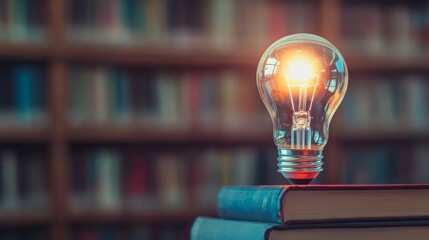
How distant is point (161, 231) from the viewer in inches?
116

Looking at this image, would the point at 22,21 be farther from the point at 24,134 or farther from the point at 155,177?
the point at 155,177

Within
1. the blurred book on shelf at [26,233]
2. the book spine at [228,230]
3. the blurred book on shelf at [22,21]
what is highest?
the blurred book on shelf at [22,21]

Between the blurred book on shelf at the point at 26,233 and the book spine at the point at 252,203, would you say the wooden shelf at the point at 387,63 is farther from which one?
the book spine at the point at 252,203

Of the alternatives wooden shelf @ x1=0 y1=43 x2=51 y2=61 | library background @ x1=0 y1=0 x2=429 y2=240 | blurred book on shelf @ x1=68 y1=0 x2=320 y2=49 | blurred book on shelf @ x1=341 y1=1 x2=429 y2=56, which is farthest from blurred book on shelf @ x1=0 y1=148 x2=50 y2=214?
blurred book on shelf @ x1=341 y1=1 x2=429 y2=56

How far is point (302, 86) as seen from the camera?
3.13ft

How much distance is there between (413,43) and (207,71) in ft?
2.65

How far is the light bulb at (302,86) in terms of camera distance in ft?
3.04

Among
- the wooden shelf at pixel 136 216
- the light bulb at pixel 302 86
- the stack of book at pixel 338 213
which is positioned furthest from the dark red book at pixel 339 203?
the wooden shelf at pixel 136 216

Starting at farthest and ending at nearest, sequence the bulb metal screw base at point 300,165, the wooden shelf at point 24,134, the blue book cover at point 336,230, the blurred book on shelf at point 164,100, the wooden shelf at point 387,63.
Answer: the wooden shelf at point 387,63, the blurred book on shelf at point 164,100, the wooden shelf at point 24,134, the bulb metal screw base at point 300,165, the blue book cover at point 336,230

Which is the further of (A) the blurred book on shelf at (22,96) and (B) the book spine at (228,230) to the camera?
(A) the blurred book on shelf at (22,96)

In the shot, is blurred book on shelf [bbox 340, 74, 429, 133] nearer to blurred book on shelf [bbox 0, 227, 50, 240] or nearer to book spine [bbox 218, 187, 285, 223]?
blurred book on shelf [bbox 0, 227, 50, 240]

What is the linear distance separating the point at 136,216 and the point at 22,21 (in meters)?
0.72

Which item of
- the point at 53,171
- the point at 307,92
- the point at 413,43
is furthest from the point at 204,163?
the point at 307,92

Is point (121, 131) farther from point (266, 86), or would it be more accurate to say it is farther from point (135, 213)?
point (266, 86)
